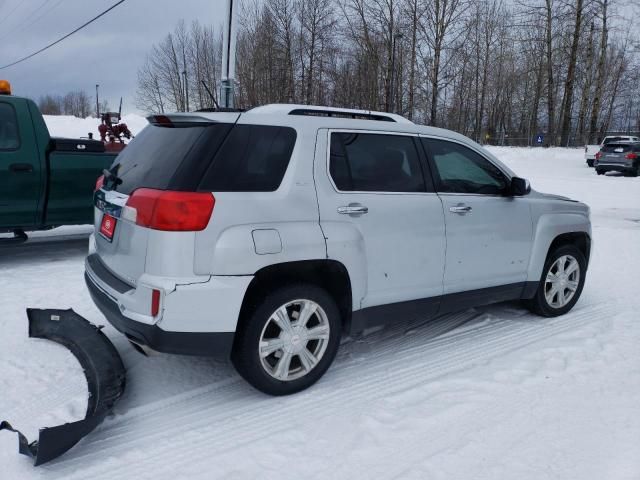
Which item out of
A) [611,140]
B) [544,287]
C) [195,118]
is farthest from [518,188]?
[611,140]

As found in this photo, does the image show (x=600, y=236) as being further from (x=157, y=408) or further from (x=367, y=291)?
(x=157, y=408)

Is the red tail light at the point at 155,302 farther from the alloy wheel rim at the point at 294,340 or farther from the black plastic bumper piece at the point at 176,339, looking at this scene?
the alloy wheel rim at the point at 294,340

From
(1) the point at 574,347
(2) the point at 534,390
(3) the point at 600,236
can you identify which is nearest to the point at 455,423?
(2) the point at 534,390

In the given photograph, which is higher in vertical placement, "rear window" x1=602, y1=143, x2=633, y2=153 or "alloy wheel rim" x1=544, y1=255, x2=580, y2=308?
"rear window" x1=602, y1=143, x2=633, y2=153

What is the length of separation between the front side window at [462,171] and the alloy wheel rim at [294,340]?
4.70ft

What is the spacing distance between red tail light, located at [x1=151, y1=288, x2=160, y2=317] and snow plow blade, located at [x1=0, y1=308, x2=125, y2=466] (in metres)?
0.66

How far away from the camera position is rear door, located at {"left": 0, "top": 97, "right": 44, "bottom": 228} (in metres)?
5.87

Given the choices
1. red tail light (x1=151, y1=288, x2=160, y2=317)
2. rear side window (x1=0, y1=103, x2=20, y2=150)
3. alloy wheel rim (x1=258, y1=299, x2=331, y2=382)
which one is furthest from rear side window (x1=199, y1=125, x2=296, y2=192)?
rear side window (x1=0, y1=103, x2=20, y2=150)

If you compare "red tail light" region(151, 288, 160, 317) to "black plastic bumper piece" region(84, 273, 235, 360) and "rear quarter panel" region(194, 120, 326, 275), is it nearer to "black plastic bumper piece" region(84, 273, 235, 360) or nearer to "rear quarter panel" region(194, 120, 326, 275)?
"black plastic bumper piece" region(84, 273, 235, 360)

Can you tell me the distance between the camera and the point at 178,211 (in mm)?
2752

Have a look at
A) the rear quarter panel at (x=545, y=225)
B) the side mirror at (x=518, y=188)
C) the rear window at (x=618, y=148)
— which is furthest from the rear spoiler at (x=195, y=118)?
the rear window at (x=618, y=148)

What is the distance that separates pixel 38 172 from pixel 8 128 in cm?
59

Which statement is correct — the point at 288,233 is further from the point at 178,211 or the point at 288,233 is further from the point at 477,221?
the point at 477,221

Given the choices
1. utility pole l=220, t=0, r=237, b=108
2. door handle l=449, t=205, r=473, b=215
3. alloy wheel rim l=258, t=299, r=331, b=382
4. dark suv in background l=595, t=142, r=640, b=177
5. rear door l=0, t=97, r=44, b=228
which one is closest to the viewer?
alloy wheel rim l=258, t=299, r=331, b=382
